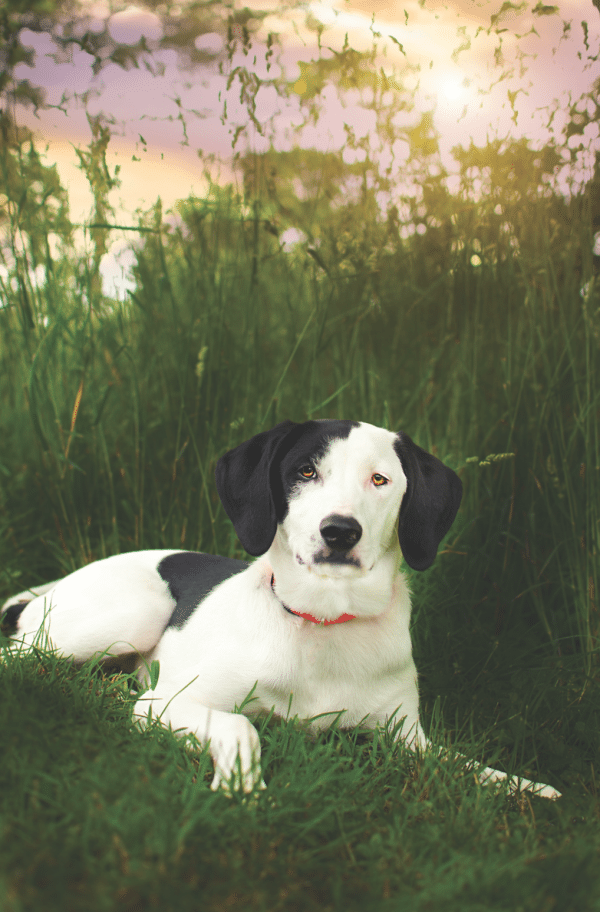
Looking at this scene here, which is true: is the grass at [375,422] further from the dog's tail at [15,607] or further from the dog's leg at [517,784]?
the dog's tail at [15,607]

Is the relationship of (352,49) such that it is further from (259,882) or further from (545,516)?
(259,882)

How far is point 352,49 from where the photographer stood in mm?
3490

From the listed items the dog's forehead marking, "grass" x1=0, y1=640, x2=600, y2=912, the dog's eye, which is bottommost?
"grass" x1=0, y1=640, x2=600, y2=912

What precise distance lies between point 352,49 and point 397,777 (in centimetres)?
336

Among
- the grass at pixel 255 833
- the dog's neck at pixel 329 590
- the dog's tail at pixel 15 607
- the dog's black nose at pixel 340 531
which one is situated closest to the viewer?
the grass at pixel 255 833

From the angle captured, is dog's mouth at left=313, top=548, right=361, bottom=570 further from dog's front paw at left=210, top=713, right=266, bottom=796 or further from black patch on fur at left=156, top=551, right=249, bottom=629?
black patch on fur at left=156, top=551, right=249, bottom=629

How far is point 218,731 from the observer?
78.6 inches

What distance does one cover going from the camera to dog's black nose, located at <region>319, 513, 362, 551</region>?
2008 mm

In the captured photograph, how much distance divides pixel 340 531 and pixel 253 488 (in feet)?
1.36

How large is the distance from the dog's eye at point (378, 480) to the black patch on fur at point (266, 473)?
17 cm

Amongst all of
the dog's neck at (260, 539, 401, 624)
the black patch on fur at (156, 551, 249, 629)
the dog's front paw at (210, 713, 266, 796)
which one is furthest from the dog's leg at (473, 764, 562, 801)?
the black patch on fur at (156, 551, 249, 629)

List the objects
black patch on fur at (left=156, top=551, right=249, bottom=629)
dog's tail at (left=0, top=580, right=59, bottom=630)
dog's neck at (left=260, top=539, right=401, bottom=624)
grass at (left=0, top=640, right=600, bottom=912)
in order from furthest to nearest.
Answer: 1. dog's tail at (left=0, top=580, right=59, bottom=630)
2. black patch on fur at (left=156, top=551, right=249, bottom=629)
3. dog's neck at (left=260, top=539, right=401, bottom=624)
4. grass at (left=0, top=640, right=600, bottom=912)

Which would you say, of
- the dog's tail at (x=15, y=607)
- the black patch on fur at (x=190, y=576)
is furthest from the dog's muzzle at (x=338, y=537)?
the dog's tail at (x=15, y=607)

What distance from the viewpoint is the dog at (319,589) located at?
2.16 meters
